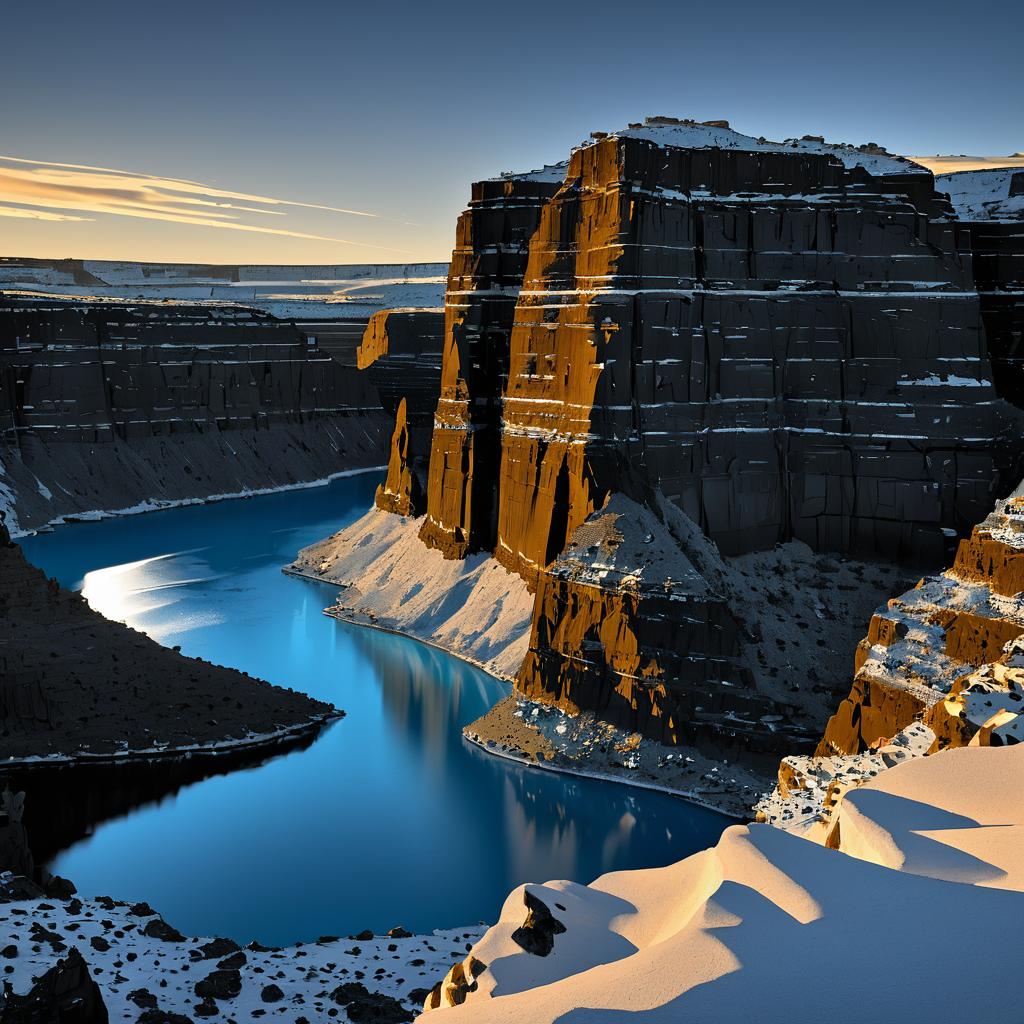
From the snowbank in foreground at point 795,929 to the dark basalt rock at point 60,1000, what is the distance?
6.53 m

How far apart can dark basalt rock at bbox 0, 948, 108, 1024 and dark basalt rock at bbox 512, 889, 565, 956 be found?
771 cm

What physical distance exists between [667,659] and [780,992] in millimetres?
24484

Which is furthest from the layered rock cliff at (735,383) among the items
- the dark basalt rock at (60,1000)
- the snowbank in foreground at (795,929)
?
the snowbank in foreground at (795,929)

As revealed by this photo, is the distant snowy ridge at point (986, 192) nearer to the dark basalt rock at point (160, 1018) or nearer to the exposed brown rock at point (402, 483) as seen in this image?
the exposed brown rock at point (402, 483)

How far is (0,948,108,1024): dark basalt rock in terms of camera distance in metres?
18.2

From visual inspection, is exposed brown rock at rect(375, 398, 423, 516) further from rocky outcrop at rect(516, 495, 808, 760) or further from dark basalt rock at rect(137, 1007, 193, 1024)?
dark basalt rock at rect(137, 1007, 193, 1024)

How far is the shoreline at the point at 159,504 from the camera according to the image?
265ft

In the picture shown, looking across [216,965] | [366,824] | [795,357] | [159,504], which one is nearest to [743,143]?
[795,357]

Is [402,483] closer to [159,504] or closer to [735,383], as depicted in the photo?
[735,383]

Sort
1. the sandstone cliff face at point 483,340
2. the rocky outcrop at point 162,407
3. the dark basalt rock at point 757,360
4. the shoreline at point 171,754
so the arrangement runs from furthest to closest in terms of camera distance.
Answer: the rocky outcrop at point 162,407 → the sandstone cliff face at point 483,340 → the dark basalt rock at point 757,360 → the shoreline at point 171,754

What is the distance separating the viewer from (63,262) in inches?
7372

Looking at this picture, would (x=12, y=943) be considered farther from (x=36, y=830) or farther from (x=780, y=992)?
(x=780, y=992)

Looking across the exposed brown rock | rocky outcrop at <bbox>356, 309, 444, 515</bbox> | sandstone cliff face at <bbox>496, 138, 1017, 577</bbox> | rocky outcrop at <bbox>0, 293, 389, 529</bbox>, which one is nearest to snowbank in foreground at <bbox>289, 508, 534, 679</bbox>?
the exposed brown rock

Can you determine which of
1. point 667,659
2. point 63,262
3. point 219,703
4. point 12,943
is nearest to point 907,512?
point 667,659
